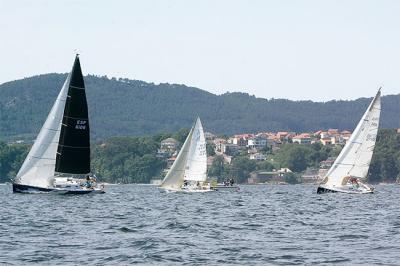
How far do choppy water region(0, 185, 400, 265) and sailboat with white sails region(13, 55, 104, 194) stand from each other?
15598 millimetres

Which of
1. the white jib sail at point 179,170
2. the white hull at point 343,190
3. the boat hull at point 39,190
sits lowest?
the boat hull at point 39,190

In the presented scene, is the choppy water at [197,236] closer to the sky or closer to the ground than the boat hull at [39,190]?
closer to the ground

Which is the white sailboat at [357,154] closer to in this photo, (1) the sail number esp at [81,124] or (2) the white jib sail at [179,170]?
(2) the white jib sail at [179,170]

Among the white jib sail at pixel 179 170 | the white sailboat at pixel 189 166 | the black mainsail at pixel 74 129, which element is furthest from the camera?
the white sailboat at pixel 189 166

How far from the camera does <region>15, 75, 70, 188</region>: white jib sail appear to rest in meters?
83.9

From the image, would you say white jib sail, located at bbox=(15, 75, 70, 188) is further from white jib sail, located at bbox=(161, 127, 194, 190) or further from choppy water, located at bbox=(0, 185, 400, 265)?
white jib sail, located at bbox=(161, 127, 194, 190)

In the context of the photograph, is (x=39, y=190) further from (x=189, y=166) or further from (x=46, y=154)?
(x=189, y=166)

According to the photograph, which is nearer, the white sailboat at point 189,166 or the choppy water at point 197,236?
the choppy water at point 197,236

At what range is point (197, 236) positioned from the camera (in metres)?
45.7

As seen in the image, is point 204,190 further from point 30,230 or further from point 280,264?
point 280,264

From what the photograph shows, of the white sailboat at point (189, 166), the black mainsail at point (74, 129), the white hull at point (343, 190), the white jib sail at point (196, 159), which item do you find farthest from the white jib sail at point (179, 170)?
the black mainsail at point (74, 129)

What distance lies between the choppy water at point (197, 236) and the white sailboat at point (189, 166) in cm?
3387

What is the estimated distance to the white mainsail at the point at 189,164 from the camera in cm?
10212

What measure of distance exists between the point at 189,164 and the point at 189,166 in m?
0.23
